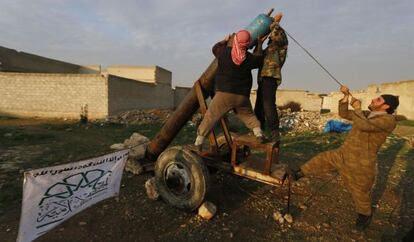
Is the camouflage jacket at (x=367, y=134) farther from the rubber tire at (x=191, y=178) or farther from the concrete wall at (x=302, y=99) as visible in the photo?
the concrete wall at (x=302, y=99)

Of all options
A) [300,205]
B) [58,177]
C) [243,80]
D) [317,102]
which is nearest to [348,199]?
[300,205]

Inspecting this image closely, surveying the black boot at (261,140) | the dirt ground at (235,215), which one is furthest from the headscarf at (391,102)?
the dirt ground at (235,215)

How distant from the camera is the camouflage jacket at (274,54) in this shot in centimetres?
424

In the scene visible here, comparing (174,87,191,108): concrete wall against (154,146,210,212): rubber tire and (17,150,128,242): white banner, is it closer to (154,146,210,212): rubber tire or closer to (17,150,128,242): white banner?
(154,146,210,212): rubber tire

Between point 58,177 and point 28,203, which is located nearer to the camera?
point 28,203

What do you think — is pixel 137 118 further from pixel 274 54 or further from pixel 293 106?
pixel 293 106

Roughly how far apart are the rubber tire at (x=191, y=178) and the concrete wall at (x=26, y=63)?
74.0 ft

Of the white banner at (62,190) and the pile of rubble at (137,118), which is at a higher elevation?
the white banner at (62,190)

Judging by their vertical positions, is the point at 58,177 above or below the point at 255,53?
below

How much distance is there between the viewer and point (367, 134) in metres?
3.53

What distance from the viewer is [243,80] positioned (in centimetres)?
403

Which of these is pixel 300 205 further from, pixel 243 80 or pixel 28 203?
pixel 28 203

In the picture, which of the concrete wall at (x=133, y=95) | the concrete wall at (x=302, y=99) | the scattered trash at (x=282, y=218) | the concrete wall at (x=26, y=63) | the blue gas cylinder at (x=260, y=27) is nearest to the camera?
the scattered trash at (x=282, y=218)

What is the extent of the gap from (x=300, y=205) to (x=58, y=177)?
341 cm
